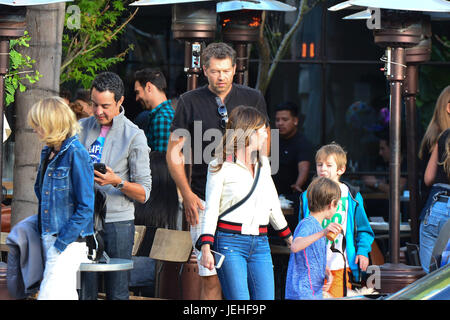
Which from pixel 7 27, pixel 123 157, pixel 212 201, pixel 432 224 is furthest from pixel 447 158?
pixel 7 27

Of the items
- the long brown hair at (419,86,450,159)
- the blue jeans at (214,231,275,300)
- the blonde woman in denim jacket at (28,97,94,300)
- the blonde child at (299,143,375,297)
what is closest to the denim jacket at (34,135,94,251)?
the blonde woman in denim jacket at (28,97,94,300)

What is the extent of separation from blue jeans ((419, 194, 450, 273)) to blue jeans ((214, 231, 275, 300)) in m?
1.79

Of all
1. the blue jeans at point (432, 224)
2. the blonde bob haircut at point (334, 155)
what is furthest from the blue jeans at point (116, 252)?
the blue jeans at point (432, 224)

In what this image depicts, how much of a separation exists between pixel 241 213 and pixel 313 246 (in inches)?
27.5

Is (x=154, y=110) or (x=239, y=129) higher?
(x=154, y=110)

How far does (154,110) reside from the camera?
8289 millimetres

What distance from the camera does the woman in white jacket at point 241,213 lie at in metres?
5.55

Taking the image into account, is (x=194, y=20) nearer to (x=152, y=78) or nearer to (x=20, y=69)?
(x=152, y=78)

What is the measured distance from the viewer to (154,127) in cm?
822

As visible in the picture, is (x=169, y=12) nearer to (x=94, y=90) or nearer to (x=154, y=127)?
(x=154, y=127)

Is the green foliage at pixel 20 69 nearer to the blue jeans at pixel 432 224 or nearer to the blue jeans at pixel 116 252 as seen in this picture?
the blue jeans at pixel 116 252

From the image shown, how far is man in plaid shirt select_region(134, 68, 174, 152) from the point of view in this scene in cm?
820

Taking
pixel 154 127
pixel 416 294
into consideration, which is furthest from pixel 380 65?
pixel 416 294

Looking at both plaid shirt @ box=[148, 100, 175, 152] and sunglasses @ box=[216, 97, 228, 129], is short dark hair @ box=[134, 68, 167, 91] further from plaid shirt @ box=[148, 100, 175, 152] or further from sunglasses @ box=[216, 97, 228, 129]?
sunglasses @ box=[216, 97, 228, 129]
